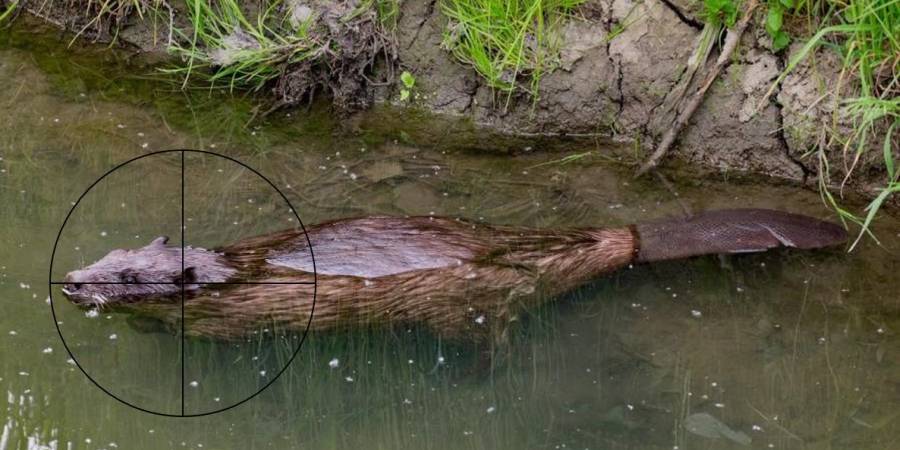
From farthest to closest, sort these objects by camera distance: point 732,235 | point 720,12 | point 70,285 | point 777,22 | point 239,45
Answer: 1. point 239,45
2. point 720,12
3. point 777,22
4. point 732,235
5. point 70,285

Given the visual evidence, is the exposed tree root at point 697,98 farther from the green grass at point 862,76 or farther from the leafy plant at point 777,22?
the green grass at point 862,76

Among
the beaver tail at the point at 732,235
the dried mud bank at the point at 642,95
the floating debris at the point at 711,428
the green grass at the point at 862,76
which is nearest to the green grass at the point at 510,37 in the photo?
the dried mud bank at the point at 642,95

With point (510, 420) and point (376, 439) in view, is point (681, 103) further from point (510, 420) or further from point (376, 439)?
point (376, 439)

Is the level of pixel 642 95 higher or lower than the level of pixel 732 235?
higher

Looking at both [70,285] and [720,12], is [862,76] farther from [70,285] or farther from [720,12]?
[70,285]

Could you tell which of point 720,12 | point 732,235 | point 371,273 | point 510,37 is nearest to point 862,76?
point 720,12

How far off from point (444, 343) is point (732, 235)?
3.61ft

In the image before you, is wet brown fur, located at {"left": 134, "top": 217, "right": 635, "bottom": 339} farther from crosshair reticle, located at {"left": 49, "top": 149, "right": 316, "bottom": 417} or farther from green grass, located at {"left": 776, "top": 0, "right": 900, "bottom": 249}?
green grass, located at {"left": 776, "top": 0, "right": 900, "bottom": 249}

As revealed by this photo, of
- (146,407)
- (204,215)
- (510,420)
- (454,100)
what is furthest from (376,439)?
(454,100)

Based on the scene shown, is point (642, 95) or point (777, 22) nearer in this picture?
point (777, 22)

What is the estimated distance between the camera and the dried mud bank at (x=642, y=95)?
4.56m

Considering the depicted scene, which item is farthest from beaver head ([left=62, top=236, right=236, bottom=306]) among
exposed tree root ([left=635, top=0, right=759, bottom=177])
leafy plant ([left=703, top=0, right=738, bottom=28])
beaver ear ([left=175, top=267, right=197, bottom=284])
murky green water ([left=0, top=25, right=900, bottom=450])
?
leafy plant ([left=703, top=0, right=738, bottom=28])

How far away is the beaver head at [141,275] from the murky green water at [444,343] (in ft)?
0.40

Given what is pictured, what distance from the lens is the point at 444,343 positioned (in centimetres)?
376
